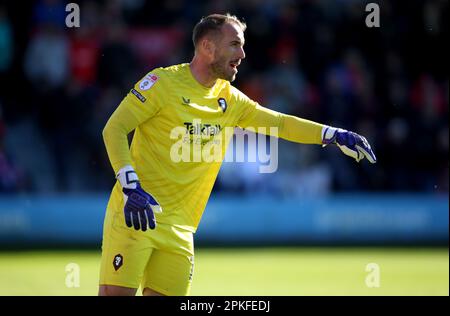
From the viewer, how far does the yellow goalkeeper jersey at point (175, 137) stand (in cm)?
702

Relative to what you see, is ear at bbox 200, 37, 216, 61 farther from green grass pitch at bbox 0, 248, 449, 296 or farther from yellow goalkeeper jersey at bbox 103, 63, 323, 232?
green grass pitch at bbox 0, 248, 449, 296

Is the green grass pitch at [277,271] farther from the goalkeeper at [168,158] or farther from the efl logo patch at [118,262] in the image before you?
the efl logo patch at [118,262]

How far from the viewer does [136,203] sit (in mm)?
6598

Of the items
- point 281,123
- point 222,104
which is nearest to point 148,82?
point 222,104

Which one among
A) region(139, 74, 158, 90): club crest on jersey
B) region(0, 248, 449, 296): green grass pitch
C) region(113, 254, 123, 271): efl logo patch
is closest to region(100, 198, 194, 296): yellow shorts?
region(113, 254, 123, 271): efl logo patch

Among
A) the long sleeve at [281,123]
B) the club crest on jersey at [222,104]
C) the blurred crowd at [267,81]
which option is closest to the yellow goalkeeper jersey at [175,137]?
the club crest on jersey at [222,104]

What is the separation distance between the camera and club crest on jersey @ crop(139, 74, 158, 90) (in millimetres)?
7029

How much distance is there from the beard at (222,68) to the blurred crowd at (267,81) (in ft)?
31.8

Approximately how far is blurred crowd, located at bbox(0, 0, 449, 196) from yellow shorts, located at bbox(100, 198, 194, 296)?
9.63 meters

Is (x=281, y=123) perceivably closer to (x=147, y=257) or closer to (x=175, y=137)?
(x=175, y=137)

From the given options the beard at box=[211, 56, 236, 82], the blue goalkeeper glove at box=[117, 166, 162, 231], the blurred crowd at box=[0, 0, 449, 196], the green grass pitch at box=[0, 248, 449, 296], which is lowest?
the green grass pitch at box=[0, 248, 449, 296]

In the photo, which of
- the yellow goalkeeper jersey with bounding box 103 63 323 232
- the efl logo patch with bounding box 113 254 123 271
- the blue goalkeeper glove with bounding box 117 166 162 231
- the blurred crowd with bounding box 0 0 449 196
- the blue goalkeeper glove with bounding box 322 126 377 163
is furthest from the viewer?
the blurred crowd with bounding box 0 0 449 196
